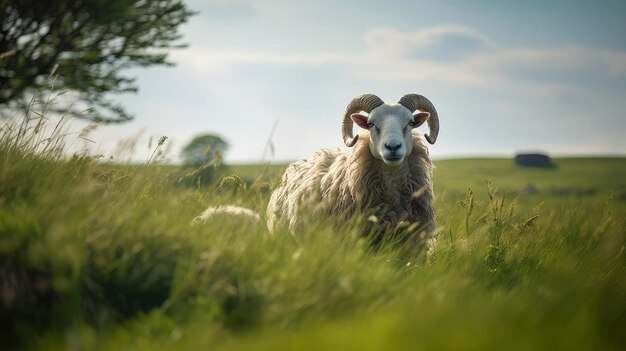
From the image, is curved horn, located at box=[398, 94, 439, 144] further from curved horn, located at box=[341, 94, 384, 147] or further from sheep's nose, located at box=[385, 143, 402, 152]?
sheep's nose, located at box=[385, 143, 402, 152]

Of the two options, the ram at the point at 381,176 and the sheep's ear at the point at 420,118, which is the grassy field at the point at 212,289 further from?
the sheep's ear at the point at 420,118

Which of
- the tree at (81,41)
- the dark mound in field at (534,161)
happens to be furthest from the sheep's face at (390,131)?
the dark mound in field at (534,161)

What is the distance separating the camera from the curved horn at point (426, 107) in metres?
5.88

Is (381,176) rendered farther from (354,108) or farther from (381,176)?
(354,108)

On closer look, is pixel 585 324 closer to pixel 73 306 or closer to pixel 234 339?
pixel 234 339

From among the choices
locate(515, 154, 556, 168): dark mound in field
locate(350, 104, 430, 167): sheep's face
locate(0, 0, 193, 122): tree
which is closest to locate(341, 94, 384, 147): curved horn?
locate(350, 104, 430, 167): sheep's face

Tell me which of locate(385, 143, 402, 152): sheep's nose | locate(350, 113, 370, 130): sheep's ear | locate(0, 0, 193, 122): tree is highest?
locate(0, 0, 193, 122): tree

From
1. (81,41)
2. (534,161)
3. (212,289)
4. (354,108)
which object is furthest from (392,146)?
(534,161)

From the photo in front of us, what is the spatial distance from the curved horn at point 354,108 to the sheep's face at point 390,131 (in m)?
0.14

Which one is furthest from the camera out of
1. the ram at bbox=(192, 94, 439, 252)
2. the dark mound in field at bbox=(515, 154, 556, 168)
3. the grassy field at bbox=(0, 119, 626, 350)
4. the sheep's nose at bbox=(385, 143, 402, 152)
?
the dark mound in field at bbox=(515, 154, 556, 168)

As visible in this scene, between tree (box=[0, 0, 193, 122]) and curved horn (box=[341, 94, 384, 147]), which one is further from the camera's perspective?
tree (box=[0, 0, 193, 122])

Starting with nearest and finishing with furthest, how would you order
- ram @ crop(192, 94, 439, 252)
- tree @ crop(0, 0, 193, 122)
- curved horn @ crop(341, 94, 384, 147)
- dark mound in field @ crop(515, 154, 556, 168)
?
ram @ crop(192, 94, 439, 252), curved horn @ crop(341, 94, 384, 147), tree @ crop(0, 0, 193, 122), dark mound in field @ crop(515, 154, 556, 168)

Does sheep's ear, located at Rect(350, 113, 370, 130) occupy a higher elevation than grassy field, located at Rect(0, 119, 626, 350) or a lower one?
higher

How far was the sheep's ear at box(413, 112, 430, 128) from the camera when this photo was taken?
5951 mm
